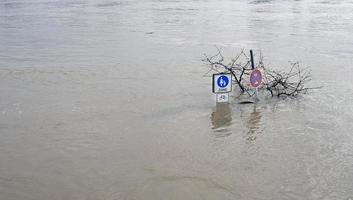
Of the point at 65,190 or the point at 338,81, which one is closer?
the point at 65,190

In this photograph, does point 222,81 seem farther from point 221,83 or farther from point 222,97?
point 222,97

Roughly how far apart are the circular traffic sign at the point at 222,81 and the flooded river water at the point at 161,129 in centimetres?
48

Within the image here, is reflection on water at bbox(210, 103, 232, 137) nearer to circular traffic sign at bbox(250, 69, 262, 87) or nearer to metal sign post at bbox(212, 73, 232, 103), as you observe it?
metal sign post at bbox(212, 73, 232, 103)

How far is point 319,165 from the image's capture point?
20.4 feet

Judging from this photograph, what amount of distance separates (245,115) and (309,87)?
8.27ft

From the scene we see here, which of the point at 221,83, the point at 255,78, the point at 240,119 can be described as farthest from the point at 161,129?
the point at 255,78

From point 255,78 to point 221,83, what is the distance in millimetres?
808

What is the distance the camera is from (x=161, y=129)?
25.1 feet

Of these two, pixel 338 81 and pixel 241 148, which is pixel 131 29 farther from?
pixel 241 148

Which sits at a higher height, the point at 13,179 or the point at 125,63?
the point at 125,63

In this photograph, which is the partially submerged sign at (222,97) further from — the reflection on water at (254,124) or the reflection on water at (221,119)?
the reflection on water at (254,124)

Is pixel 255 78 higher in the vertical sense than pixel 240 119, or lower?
higher

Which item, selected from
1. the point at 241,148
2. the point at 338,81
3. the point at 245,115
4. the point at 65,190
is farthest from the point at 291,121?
the point at 65,190

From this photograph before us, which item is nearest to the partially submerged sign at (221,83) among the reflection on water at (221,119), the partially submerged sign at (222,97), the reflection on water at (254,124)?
the partially submerged sign at (222,97)
